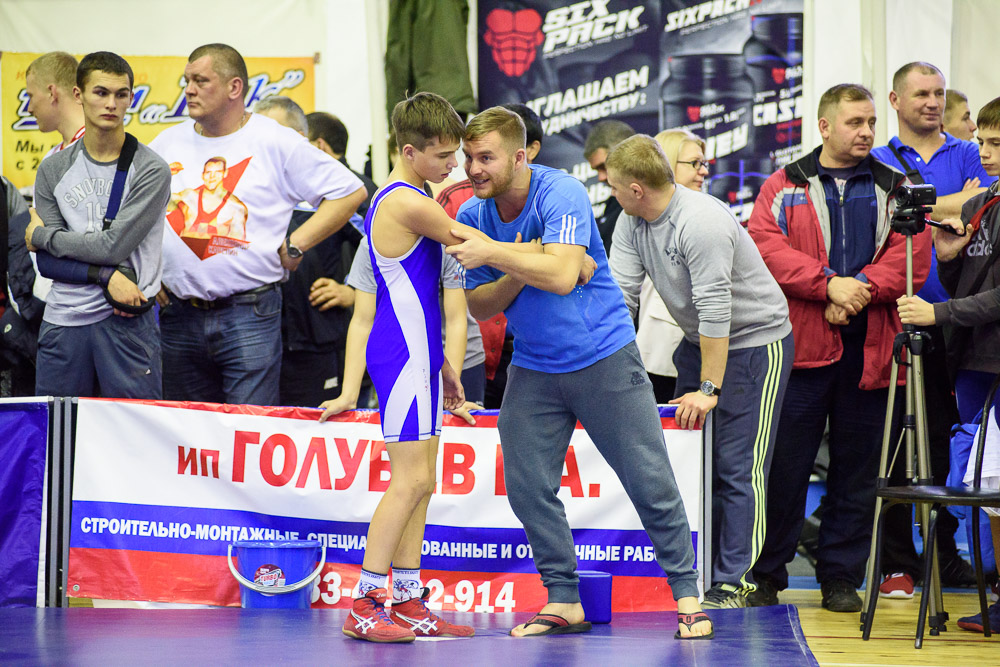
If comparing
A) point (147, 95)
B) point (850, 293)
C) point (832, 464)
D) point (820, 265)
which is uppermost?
point (147, 95)

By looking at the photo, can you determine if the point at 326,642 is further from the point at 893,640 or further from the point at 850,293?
the point at 850,293

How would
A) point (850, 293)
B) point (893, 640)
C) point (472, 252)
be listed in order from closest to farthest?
1. point (472, 252)
2. point (893, 640)
3. point (850, 293)

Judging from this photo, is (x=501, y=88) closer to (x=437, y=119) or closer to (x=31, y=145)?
(x=31, y=145)

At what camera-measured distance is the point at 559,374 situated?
3.84m

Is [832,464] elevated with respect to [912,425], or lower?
lower

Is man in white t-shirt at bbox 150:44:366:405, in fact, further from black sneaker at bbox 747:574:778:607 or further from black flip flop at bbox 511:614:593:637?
black sneaker at bbox 747:574:778:607

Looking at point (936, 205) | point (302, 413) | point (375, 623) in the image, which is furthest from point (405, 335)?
point (936, 205)

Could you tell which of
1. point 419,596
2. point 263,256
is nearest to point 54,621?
point 419,596

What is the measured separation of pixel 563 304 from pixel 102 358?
2026 millimetres

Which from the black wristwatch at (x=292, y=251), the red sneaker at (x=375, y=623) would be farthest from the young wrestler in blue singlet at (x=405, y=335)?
the black wristwatch at (x=292, y=251)

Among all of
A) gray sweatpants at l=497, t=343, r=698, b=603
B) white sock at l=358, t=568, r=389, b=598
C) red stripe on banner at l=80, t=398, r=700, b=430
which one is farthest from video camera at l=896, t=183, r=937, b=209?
white sock at l=358, t=568, r=389, b=598

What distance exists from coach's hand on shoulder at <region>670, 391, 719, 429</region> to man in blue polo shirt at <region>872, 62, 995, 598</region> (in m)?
1.26

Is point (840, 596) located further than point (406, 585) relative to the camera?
Yes

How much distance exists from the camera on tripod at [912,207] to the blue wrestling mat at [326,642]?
60.2 inches
